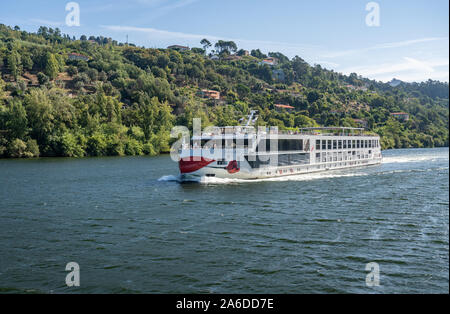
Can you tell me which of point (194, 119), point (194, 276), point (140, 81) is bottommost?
point (194, 276)

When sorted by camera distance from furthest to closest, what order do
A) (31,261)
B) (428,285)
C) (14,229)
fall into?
1. (14,229)
2. (31,261)
3. (428,285)

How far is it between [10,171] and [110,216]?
107 ft

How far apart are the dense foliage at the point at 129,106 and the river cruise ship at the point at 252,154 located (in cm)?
5024

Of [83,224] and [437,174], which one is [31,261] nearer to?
[83,224]

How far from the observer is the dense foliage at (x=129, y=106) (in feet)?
264

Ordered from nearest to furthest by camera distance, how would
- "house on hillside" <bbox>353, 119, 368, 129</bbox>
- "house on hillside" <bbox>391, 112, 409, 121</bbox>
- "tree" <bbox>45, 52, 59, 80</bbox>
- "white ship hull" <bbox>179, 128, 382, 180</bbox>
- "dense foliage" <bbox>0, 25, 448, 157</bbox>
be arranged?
"white ship hull" <bbox>179, 128, 382, 180</bbox>, "dense foliage" <bbox>0, 25, 448, 157</bbox>, "tree" <bbox>45, 52, 59, 80</bbox>, "house on hillside" <bbox>353, 119, 368, 129</bbox>, "house on hillside" <bbox>391, 112, 409, 121</bbox>

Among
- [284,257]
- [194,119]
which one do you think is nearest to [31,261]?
[284,257]

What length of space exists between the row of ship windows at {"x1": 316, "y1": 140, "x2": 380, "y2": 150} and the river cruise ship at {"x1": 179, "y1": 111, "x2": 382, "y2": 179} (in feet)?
0.49

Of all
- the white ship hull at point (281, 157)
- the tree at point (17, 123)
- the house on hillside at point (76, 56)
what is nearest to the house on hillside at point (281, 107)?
the house on hillside at point (76, 56)

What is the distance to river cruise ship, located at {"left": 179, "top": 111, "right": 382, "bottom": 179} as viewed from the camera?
38.8 meters

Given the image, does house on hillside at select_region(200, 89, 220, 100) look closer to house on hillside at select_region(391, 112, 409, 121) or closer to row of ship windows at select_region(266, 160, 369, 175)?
A: house on hillside at select_region(391, 112, 409, 121)

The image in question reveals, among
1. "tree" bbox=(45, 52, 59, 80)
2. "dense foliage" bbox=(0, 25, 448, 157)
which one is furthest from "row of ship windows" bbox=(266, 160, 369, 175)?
"tree" bbox=(45, 52, 59, 80)

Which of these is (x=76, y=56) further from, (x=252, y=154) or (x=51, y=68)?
(x=252, y=154)
